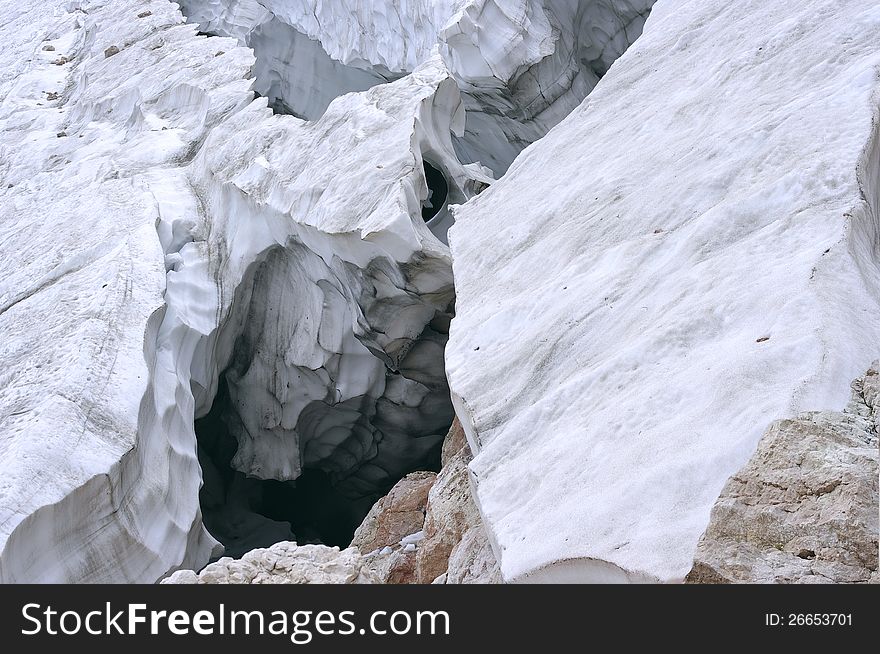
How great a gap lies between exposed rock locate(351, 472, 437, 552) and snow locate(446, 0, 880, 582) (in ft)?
4.94

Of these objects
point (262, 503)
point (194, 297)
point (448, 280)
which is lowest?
point (262, 503)

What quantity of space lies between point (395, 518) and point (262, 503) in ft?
12.3

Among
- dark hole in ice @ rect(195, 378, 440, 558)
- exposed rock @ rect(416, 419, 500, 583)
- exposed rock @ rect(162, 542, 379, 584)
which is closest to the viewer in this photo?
exposed rock @ rect(162, 542, 379, 584)

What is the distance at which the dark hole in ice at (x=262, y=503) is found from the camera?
25.4 ft

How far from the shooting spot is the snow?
8.54ft

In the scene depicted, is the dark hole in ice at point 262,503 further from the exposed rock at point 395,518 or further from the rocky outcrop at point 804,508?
the rocky outcrop at point 804,508

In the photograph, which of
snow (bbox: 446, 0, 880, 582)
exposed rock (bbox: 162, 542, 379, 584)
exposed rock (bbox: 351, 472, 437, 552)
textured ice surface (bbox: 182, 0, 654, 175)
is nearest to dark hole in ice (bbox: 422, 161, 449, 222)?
textured ice surface (bbox: 182, 0, 654, 175)

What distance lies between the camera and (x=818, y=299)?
9.14ft

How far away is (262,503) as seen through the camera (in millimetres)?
8578

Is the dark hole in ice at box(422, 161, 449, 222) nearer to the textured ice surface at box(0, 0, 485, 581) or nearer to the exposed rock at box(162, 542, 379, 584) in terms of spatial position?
the textured ice surface at box(0, 0, 485, 581)

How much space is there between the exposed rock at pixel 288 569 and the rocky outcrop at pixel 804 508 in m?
1.65

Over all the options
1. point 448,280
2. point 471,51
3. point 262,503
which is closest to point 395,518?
point 448,280

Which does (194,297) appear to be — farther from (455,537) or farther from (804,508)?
(804,508)

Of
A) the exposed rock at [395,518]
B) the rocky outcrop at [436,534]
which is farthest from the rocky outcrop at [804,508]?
the exposed rock at [395,518]
